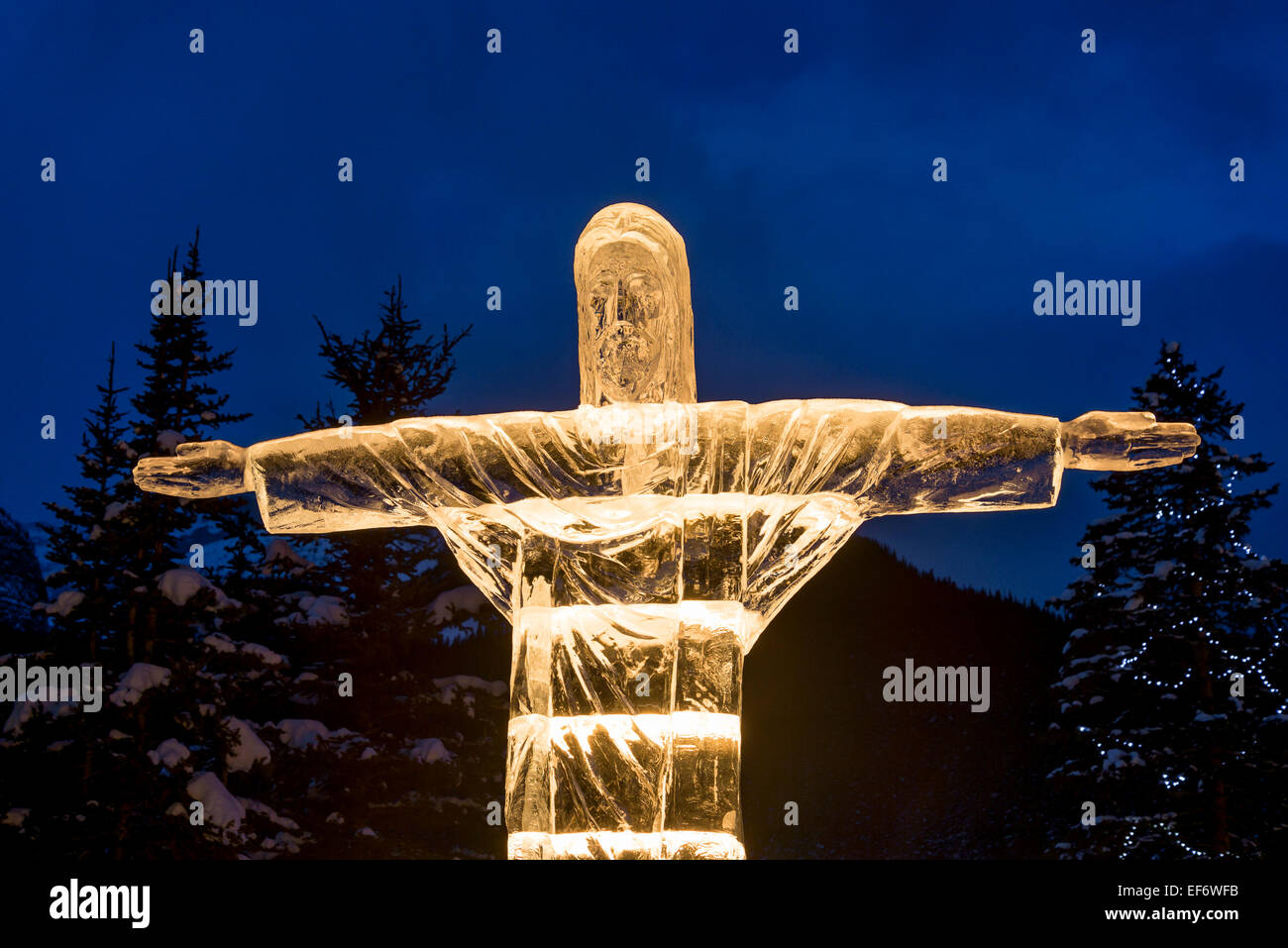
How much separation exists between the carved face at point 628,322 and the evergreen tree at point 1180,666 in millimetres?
10337

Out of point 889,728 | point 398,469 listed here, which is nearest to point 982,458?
point 398,469

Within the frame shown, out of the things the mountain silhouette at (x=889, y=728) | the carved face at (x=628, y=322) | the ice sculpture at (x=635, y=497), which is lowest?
the mountain silhouette at (x=889, y=728)

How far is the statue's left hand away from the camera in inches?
199

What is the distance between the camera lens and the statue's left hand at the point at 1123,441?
5066 mm

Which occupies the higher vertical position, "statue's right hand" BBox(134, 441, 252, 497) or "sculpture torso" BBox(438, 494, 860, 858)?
"statue's right hand" BBox(134, 441, 252, 497)

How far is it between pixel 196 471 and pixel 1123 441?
144 inches

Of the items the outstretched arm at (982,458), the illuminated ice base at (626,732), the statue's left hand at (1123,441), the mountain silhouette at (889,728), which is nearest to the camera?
the illuminated ice base at (626,732)

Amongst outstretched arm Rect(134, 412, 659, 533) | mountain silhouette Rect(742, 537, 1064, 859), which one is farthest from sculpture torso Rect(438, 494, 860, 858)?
mountain silhouette Rect(742, 537, 1064, 859)
